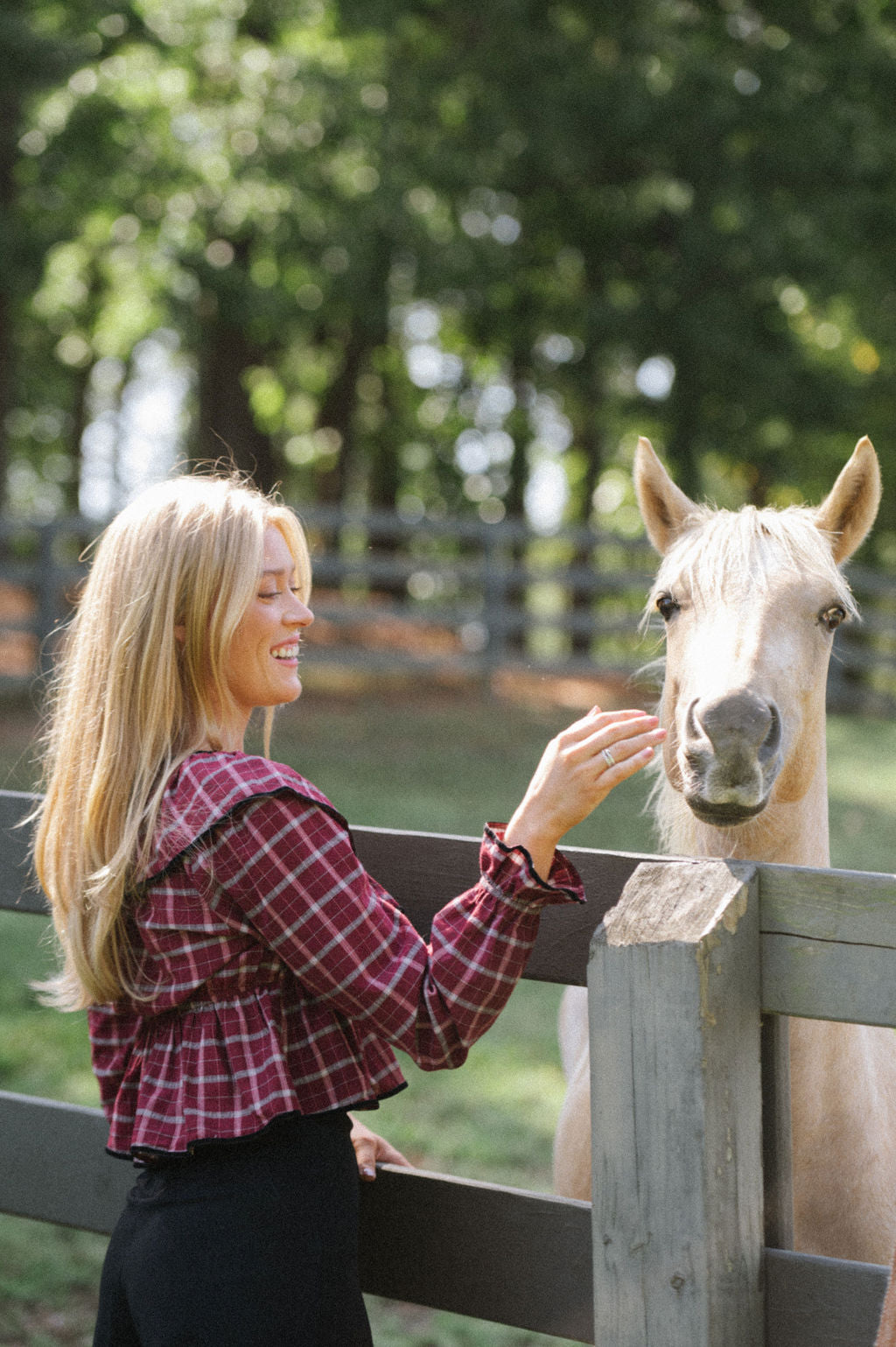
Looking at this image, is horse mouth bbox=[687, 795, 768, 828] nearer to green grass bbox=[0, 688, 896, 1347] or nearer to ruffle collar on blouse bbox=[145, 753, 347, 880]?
ruffle collar on blouse bbox=[145, 753, 347, 880]

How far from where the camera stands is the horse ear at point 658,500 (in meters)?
2.57

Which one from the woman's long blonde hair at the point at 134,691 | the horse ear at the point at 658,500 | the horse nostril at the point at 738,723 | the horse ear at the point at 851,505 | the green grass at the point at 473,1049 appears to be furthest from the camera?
the green grass at the point at 473,1049

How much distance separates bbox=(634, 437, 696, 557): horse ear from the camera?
257 cm

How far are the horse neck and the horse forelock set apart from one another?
328 mm

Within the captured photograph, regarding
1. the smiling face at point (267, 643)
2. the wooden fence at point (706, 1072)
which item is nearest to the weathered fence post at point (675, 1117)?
the wooden fence at point (706, 1072)

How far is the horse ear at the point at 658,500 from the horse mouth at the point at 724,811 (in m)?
0.75

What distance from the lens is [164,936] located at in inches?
62.6

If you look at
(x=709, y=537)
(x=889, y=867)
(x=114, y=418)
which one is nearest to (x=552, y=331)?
(x=889, y=867)

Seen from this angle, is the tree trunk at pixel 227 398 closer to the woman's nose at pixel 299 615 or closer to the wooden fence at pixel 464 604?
the wooden fence at pixel 464 604

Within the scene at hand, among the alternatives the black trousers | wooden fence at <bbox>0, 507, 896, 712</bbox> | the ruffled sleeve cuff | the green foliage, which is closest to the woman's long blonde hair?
the black trousers

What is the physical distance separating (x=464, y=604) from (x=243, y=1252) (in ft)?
48.2

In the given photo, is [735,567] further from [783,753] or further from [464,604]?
[464,604]

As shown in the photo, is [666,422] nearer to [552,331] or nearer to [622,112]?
[552,331]

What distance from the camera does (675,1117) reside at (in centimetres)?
140
